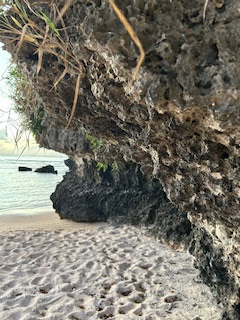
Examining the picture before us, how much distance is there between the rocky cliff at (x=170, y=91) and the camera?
1.81 meters

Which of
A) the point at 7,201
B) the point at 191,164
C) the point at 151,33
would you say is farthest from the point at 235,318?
the point at 7,201

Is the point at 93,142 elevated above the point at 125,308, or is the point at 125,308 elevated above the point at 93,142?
the point at 93,142

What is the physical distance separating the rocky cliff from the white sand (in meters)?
0.44

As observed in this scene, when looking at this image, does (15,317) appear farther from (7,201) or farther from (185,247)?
(7,201)

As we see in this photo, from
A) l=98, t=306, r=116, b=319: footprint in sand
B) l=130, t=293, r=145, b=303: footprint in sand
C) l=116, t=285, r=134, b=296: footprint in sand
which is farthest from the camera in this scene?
l=116, t=285, r=134, b=296: footprint in sand

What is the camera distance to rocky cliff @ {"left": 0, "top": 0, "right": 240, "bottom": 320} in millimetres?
1807

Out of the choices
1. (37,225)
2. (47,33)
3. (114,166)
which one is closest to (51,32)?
(47,33)

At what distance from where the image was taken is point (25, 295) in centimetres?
350

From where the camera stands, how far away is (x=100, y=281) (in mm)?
3924

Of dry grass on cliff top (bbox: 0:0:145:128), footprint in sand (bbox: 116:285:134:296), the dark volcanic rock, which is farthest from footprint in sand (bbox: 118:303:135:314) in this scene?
the dark volcanic rock

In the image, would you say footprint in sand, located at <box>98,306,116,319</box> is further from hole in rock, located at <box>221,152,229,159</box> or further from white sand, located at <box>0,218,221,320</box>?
hole in rock, located at <box>221,152,229,159</box>

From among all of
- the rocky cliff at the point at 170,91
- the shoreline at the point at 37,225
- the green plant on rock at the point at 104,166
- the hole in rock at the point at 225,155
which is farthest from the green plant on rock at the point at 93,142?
the hole in rock at the point at 225,155

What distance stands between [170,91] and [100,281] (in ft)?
9.38

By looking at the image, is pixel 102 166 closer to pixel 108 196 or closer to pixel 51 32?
pixel 108 196
